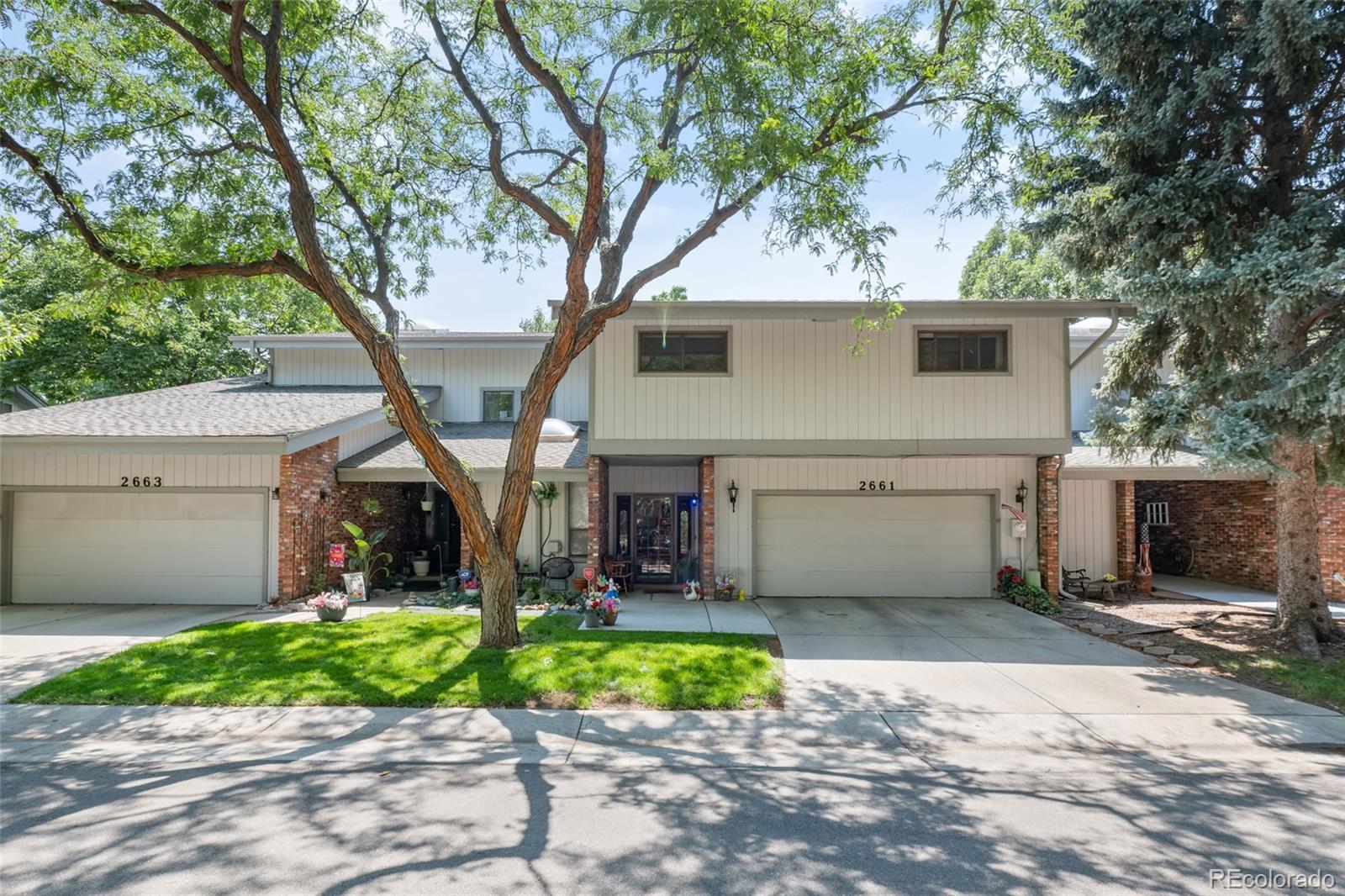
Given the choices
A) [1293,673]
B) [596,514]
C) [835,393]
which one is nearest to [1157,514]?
[1293,673]

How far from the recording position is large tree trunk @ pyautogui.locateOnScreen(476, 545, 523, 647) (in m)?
7.93

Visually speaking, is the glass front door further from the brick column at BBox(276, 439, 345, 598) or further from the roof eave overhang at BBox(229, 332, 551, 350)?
the brick column at BBox(276, 439, 345, 598)

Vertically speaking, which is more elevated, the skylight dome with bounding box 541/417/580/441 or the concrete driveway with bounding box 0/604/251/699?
the skylight dome with bounding box 541/417/580/441

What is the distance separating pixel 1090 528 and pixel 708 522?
8238 mm

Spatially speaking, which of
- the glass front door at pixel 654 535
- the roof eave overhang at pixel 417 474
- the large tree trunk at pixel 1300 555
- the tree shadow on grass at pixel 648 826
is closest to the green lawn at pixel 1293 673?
the large tree trunk at pixel 1300 555

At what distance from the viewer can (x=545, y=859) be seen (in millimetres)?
3678

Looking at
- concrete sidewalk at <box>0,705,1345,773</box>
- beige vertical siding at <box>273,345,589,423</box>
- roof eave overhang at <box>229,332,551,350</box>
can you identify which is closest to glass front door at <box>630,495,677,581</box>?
beige vertical siding at <box>273,345,589,423</box>

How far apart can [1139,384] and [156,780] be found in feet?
43.8

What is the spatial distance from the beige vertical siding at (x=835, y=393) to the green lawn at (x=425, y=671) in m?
3.83

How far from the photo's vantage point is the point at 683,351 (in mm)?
11242

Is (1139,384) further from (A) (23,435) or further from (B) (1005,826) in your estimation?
(A) (23,435)

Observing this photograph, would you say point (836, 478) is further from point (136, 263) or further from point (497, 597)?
point (136, 263)

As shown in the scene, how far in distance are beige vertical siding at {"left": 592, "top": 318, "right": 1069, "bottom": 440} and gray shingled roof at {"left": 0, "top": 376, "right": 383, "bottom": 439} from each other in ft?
18.3

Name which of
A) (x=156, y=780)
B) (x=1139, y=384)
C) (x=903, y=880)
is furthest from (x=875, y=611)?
(x=156, y=780)
